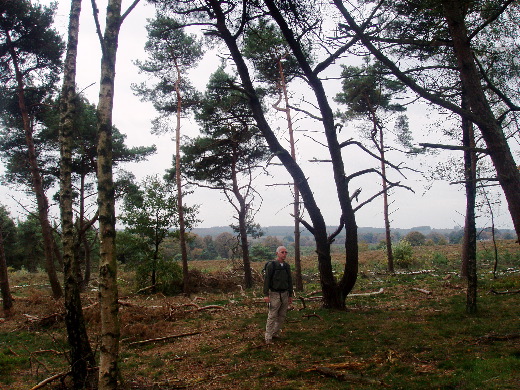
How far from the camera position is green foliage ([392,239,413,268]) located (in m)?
21.2

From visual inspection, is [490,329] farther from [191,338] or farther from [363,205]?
[191,338]

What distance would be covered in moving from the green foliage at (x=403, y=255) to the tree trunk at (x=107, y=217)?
66.5 feet

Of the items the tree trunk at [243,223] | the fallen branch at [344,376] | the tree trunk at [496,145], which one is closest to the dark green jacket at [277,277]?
the fallen branch at [344,376]

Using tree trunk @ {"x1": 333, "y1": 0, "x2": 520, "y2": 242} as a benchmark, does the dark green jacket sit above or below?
below

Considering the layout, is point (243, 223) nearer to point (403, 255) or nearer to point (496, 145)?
point (403, 255)

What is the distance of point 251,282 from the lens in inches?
727

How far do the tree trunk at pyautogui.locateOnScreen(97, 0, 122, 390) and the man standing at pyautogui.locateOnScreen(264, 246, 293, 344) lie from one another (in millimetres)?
3360

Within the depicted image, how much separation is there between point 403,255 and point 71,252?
20.2 meters

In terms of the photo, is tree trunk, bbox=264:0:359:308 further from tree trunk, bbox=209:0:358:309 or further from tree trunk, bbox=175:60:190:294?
tree trunk, bbox=175:60:190:294

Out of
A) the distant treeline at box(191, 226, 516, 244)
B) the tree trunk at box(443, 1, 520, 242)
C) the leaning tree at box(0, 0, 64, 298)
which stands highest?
the leaning tree at box(0, 0, 64, 298)

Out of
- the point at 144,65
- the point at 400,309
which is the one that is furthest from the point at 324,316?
the point at 144,65

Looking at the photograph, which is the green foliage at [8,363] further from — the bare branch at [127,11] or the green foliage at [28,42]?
the green foliage at [28,42]

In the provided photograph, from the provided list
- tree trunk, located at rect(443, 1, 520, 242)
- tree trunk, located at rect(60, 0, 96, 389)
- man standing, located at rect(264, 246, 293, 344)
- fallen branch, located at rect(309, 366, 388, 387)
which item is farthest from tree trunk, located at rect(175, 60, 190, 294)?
tree trunk, located at rect(443, 1, 520, 242)

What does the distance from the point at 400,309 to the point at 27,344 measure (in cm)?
909
